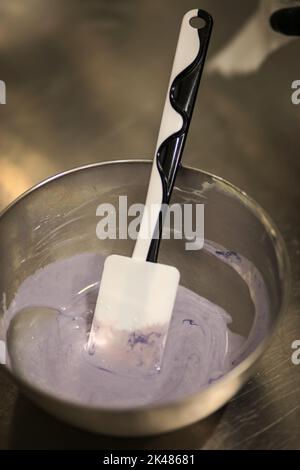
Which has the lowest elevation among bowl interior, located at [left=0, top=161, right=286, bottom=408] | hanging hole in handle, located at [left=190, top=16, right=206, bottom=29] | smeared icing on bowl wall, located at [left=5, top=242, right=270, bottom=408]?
smeared icing on bowl wall, located at [left=5, top=242, right=270, bottom=408]

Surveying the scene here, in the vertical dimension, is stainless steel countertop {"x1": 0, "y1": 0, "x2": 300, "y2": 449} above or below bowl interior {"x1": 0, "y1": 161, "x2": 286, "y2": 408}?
above

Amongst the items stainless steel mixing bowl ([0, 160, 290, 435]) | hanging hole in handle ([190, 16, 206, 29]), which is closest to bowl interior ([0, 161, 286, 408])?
stainless steel mixing bowl ([0, 160, 290, 435])

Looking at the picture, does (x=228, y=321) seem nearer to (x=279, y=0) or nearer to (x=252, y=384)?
(x=252, y=384)

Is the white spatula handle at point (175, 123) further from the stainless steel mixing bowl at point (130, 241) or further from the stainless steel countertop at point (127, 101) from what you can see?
the stainless steel countertop at point (127, 101)

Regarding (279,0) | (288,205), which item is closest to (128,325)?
(288,205)

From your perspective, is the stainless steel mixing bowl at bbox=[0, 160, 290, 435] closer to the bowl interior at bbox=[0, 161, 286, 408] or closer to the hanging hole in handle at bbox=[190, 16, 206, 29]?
the bowl interior at bbox=[0, 161, 286, 408]

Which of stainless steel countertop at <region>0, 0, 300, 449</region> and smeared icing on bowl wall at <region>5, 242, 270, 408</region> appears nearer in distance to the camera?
smeared icing on bowl wall at <region>5, 242, 270, 408</region>

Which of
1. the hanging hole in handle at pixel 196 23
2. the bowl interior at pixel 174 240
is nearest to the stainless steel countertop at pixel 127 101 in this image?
the bowl interior at pixel 174 240
